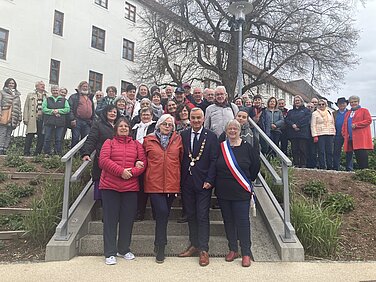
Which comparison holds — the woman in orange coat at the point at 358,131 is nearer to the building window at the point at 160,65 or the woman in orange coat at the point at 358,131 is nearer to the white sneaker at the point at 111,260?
the white sneaker at the point at 111,260

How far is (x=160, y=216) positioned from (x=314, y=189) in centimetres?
270

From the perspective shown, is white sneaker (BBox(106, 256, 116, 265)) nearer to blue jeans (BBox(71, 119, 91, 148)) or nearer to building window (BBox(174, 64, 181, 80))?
blue jeans (BBox(71, 119, 91, 148))

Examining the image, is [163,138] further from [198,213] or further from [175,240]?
[175,240]

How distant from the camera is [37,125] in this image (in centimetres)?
759

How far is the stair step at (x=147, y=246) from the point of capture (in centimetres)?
404

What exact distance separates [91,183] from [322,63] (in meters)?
14.7

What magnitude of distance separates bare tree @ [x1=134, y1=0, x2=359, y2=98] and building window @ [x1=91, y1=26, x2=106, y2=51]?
26.4 ft

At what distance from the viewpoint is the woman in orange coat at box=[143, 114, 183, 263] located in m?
3.85

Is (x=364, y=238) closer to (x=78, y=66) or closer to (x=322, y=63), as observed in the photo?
(x=322, y=63)

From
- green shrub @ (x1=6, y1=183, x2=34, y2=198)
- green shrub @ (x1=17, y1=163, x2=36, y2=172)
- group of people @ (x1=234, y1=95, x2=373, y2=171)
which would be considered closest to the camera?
green shrub @ (x1=6, y1=183, x2=34, y2=198)

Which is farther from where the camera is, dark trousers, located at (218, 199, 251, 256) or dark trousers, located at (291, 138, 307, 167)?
dark trousers, located at (291, 138, 307, 167)

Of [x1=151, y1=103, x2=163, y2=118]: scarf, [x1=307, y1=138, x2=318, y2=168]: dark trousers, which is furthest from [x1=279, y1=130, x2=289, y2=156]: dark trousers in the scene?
[x1=151, y1=103, x2=163, y2=118]: scarf

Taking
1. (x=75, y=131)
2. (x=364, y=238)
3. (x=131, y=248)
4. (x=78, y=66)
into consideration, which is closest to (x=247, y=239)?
(x=131, y=248)

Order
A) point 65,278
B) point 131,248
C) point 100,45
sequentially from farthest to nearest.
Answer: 1. point 100,45
2. point 131,248
3. point 65,278
